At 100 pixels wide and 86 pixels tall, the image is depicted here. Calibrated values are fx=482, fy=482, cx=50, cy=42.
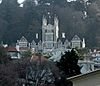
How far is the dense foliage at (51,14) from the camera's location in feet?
273

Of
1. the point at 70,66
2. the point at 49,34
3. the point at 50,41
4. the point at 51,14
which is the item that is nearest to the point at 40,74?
the point at 70,66

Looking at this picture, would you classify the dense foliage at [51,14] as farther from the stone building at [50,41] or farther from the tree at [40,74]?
the tree at [40,74]

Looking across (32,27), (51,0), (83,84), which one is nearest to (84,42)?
(32,27)

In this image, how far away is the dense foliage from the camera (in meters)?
83.2

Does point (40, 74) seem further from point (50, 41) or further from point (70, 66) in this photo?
point (50, 41)

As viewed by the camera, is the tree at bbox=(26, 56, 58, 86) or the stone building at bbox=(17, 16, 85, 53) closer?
the tree at bbox=(26, 56, 58, 86)

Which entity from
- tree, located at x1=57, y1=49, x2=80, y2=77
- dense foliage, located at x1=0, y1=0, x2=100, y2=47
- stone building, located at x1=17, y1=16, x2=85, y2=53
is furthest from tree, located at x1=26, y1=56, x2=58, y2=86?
dense foliage, located at x1=0, y1=0, x2=100, y2=47

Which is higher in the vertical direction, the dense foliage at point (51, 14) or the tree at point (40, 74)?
the dense foliage at point (51, 14)

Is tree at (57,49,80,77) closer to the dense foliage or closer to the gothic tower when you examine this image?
the dense foliage

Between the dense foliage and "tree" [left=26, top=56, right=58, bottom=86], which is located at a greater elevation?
the dense foliage

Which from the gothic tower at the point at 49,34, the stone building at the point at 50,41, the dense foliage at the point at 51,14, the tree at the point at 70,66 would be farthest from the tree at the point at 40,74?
the gothic tower at the point at 49,34

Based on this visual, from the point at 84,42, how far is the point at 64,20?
10855mm

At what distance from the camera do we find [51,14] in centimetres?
8869

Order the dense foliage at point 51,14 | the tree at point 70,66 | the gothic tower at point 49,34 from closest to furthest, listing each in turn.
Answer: the tree at point 70,66
the gothic tower at point 49,34
the dense foliage at point 51,14
